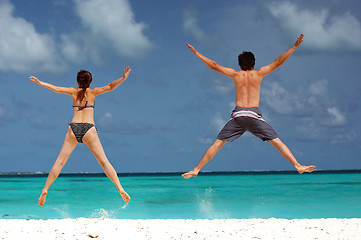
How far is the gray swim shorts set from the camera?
34.6 ft

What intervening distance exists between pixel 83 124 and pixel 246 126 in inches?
144

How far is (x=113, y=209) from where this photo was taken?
30.3 meters

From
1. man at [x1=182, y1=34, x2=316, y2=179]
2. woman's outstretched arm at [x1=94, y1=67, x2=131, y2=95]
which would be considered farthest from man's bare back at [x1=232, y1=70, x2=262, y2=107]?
woman's outstretched arm at [x1=94, y1=67, x2=131, y2=95]

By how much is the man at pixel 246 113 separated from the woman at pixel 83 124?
202 cm

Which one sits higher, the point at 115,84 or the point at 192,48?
the point at 192,48

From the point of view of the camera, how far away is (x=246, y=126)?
10.6 metres

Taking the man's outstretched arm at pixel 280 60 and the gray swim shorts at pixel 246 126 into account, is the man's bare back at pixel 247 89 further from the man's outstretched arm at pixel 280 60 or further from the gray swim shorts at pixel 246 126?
the man's outstretched arm at pixel 280 60

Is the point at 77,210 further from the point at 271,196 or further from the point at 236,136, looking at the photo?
the point at 236,136

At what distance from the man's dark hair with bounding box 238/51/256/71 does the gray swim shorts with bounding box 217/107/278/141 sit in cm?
93

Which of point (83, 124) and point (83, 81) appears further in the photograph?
point (83, 81)

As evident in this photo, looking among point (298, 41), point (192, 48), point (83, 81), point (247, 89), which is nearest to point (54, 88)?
point (83, 81)

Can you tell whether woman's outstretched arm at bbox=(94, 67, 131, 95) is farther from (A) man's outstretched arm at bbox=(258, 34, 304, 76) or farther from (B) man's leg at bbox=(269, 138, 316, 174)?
(B) man's leg at bbox=(269, 138, 316, 174)

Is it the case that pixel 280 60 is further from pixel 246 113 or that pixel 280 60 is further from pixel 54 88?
pixel 54 88
